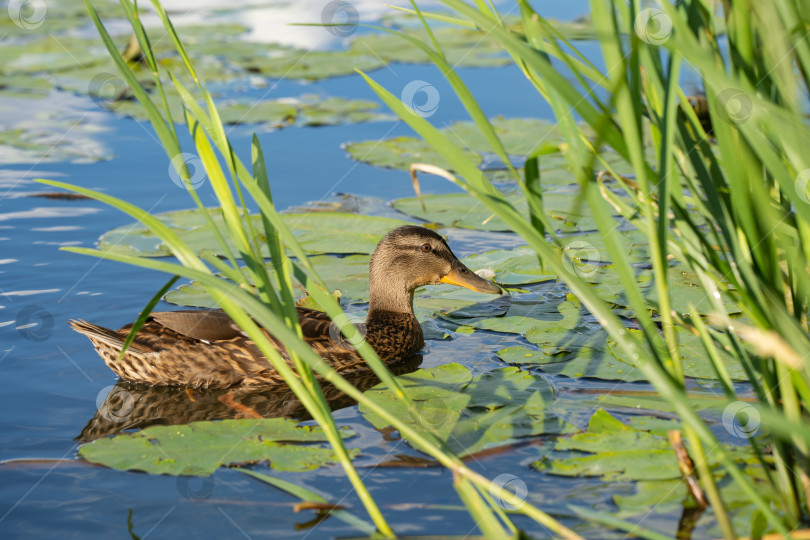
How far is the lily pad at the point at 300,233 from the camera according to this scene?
6.57m

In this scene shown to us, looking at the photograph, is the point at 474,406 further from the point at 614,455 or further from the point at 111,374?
the point at 111,374

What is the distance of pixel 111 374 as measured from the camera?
5250mm

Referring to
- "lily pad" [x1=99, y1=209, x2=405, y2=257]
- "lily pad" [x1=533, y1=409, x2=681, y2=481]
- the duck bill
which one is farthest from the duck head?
"lily pad" [x1=533, y1=409, x2=681, y2=481]

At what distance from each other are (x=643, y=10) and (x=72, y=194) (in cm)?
680

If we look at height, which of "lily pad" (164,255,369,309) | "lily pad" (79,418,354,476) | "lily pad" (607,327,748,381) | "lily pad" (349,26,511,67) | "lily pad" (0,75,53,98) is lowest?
"lily pad" (607,327,748,381)

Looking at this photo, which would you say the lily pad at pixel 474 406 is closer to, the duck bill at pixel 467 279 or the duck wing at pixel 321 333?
the duck wing at pixel 321 333

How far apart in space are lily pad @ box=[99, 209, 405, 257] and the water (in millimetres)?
229

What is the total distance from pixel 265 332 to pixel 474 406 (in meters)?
1.34

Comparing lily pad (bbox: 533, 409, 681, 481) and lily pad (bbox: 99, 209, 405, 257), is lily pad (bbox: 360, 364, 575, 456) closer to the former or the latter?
lily pad (bbox: 533, 409, 681, 481)

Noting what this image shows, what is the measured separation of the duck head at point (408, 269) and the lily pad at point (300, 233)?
2.88 feet

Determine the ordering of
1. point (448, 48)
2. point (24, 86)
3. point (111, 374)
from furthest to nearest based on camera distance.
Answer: point (448, 48) < point (24, 86) < point (111, 374)

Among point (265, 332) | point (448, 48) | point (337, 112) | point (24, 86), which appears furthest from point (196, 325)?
point (448, 48)

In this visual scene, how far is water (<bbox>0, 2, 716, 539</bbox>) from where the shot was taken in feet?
11.4

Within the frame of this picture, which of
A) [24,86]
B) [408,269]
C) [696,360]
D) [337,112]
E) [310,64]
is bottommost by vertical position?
[696,360]
